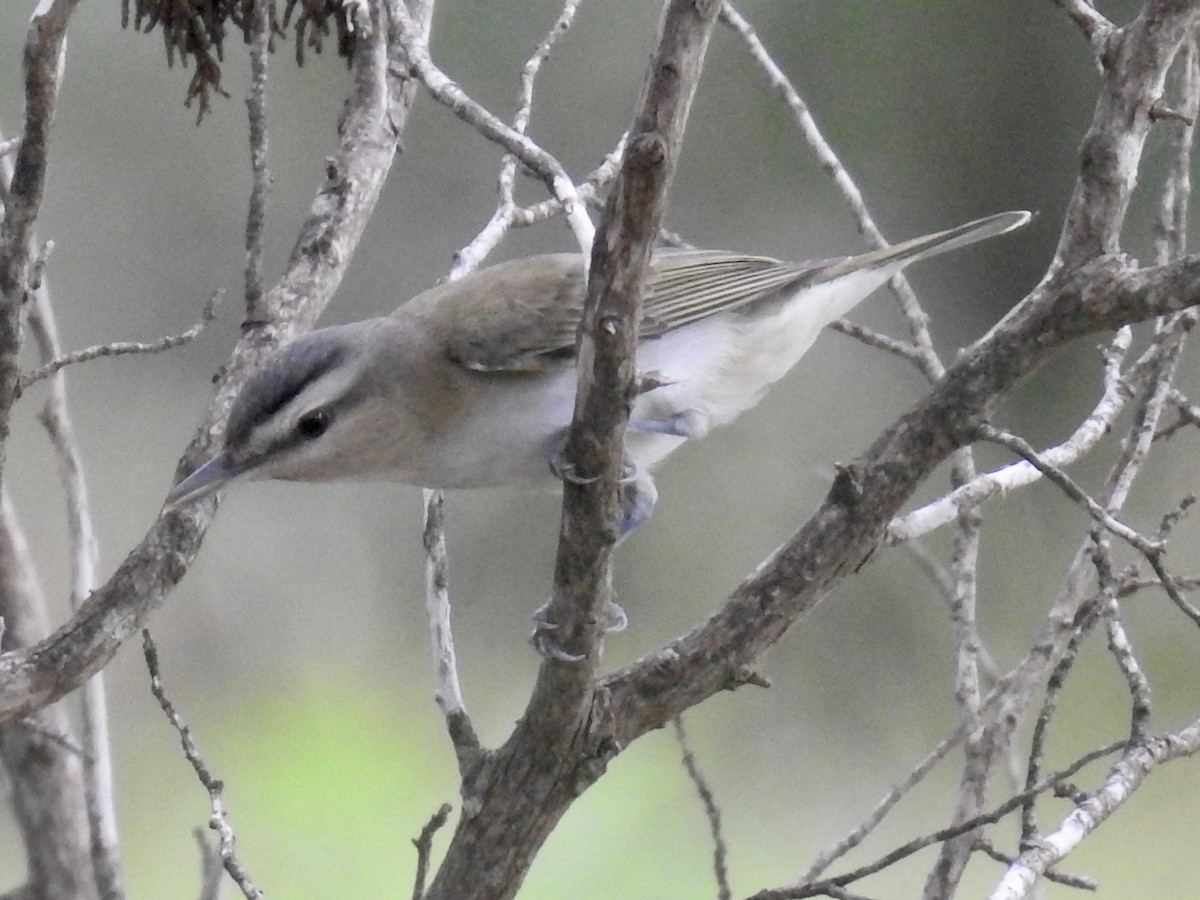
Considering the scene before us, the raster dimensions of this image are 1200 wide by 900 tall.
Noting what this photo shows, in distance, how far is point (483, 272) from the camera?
94.9 inches

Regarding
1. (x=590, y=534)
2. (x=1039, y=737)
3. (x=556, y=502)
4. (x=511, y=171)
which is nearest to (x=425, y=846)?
(x=590, y=534)

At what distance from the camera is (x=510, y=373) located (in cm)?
216

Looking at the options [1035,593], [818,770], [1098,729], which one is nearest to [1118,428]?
[1035,593]

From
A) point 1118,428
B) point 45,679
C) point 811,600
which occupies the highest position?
point 1118,428

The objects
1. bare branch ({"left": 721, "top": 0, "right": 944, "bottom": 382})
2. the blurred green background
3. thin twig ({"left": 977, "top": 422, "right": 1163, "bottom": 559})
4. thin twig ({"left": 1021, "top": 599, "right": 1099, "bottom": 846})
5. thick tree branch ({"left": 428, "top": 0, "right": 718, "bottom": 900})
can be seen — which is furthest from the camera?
the blurred green background

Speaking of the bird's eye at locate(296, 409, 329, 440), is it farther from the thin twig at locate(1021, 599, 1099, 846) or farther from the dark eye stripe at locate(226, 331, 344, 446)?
the thin twig at locate(1021, 599, 1099, 846)

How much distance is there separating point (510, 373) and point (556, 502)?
10.5 feet

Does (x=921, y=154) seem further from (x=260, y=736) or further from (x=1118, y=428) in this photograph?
(x=260, y=736)

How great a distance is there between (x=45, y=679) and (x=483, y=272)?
101cm

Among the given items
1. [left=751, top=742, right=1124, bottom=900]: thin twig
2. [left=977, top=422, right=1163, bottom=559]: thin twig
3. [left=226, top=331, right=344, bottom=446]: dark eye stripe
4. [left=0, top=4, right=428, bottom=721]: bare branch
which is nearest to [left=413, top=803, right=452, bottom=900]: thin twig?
[left=751, top=742, right=1124, bottom=900]: thin twig

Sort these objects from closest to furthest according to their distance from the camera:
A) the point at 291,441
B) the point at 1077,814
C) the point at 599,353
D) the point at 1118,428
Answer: the point at 599,353 → the point at 1077,814 → the point at 291,441 → the point at 1118,428

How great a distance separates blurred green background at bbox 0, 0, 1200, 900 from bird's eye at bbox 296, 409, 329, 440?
9.01 ft

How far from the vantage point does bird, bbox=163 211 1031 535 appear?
1948 mm

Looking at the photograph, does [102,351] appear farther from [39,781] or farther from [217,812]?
[39,781]
